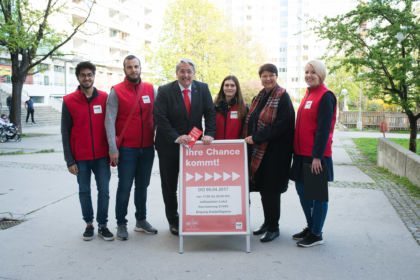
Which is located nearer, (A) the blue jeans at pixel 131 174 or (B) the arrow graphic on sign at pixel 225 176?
(B) the arrow graphic on sign at pixel 225 176

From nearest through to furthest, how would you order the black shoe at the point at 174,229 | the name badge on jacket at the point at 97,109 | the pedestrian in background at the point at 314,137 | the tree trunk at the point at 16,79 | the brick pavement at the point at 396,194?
the pedestrian in background at the point at 314,137 → the name badge on jacket at the point at 97,109 → the black shoe at the point at 174,229 → the brick pavement at the point at 396,194 → the tree trunk at the point at 16,79

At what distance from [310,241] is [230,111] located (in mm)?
1719

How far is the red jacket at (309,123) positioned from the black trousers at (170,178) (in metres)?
1.40

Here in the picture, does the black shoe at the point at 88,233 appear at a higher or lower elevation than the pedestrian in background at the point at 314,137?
lower

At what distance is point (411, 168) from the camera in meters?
8.73

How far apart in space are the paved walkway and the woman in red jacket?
1.25 metres

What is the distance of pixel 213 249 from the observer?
4.75m

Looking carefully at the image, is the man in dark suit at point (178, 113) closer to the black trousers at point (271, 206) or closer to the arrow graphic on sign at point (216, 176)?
the arrow graphic on sign at point (216, 176)

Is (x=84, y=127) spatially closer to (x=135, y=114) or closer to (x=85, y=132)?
(x=85, y=132)

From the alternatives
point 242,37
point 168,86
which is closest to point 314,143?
point 168,86

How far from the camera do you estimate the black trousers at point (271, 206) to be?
Result: 501 cm

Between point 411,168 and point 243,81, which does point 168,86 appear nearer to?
point 411,168

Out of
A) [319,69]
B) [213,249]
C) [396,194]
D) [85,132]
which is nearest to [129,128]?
[85,132]

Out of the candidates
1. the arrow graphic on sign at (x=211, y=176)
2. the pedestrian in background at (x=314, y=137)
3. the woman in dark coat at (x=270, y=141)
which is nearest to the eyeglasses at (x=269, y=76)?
the woman in dark coat at (x=270, y=141)
